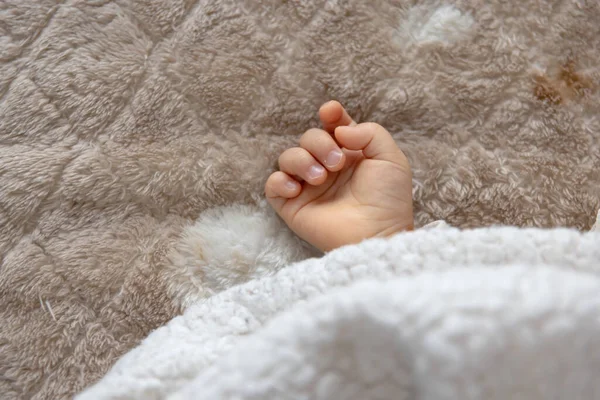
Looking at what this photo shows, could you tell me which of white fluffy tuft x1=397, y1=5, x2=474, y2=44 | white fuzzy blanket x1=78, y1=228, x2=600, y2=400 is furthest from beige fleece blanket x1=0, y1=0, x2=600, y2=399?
white fuzzy blanket x1=78, y1=228, x2=600, y2=400

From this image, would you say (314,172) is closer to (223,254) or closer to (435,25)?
(223,254)

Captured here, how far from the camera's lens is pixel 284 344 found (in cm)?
39

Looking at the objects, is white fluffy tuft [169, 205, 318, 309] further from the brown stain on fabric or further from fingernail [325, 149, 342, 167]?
the brown stain on fabric

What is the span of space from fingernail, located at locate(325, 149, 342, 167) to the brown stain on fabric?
0.28 m

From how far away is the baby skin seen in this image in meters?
0.62

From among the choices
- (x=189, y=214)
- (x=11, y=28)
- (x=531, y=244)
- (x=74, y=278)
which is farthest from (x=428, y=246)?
(x=11, y=28)

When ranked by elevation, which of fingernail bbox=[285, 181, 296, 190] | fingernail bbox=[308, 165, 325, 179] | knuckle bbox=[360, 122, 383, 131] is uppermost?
knuckle bbox=[360, 122, 383, 131]

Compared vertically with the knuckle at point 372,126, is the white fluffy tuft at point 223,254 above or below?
below

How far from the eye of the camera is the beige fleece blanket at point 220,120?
0.63 metres

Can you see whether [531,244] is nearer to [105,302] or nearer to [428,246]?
[428,246]

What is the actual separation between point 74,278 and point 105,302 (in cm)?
5

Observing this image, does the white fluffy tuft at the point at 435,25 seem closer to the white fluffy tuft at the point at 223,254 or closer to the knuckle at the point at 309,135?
the knuckle at the point at 309,135

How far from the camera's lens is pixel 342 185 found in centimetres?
66

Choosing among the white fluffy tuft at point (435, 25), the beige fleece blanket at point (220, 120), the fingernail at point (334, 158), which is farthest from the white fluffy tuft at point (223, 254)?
the white fluffy tuft at point (435, 25)
